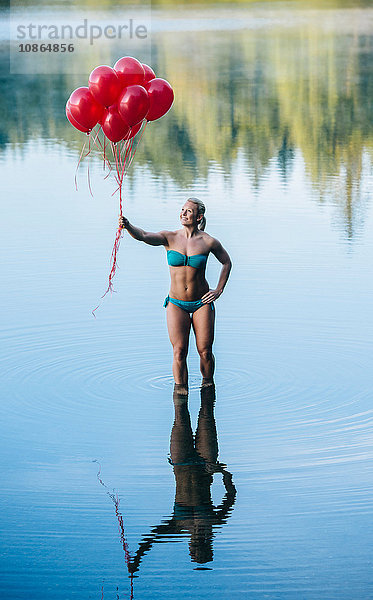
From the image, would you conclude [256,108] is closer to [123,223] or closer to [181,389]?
[181,389]

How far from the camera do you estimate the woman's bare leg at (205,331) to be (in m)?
10.5

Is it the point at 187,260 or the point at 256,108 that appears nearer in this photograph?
the point at 187,260

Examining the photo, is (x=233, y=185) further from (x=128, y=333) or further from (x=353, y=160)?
(x=128, y=333)

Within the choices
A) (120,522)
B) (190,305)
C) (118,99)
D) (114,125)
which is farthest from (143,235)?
(120,522)

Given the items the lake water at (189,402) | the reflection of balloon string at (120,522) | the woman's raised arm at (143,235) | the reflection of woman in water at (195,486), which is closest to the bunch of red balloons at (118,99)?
the woman's raised arm at (143,235)

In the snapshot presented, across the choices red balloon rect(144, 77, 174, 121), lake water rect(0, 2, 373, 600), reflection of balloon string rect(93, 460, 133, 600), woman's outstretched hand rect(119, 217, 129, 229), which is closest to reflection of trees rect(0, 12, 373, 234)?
lake water rect(0, 2, 373, 600)

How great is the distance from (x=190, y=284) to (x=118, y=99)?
1717mm

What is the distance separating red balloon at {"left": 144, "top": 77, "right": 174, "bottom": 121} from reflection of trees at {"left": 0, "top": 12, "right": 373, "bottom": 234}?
963 cm

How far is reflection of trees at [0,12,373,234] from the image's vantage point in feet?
A: 91.9

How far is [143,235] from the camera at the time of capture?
1022 cm

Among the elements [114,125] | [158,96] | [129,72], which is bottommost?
[114,125]

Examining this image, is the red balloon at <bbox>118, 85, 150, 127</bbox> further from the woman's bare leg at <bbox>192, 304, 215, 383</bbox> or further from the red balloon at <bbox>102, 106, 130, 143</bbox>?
the woman's bare leg at <bbox>192, 304, 215, 383</bbox>

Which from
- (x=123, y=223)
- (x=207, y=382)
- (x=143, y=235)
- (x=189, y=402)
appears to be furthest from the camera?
(x=207, y=382)

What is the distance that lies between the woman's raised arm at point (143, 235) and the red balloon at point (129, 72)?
→ 4.47ft
